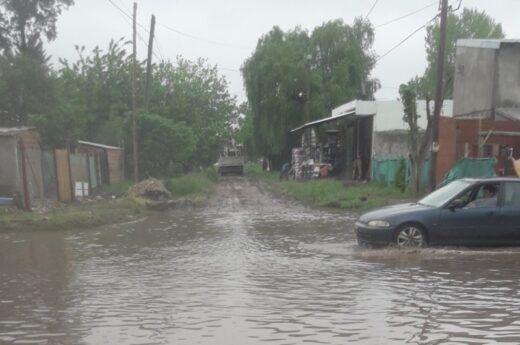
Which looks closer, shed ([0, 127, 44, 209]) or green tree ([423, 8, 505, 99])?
shed ([0, 127, 44, 209])

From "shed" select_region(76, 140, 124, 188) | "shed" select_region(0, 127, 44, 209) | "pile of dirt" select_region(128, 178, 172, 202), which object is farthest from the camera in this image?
"shed" select_region(76, 140, 124, 188)

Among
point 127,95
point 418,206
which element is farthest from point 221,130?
point 418,206

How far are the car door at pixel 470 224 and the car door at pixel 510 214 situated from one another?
12cm

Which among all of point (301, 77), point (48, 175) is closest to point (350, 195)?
point (48, 175)

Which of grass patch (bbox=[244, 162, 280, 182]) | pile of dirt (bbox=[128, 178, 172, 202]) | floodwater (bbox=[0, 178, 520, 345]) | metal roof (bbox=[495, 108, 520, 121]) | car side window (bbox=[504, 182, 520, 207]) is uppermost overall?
metal roof (bbox=[495, 108, 520, 121])

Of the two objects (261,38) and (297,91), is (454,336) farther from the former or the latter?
(261,38)

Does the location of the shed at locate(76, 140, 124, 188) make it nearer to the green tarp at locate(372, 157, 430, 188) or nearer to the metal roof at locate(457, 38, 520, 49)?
the green tarp at locate(372, 157, 430, 188)

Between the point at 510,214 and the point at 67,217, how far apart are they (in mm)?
11308

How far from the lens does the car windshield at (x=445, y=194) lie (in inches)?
472

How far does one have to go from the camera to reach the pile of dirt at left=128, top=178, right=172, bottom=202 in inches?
948

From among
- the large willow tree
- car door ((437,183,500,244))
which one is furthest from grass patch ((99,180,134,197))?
the large willow tree

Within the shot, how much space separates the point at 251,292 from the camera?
845cm

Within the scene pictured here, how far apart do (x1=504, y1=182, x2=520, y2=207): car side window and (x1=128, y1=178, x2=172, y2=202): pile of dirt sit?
14.6 metres

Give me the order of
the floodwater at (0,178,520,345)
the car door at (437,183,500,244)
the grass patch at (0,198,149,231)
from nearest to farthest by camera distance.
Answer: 1. the floodwater at (0,178,520,345)
2. the car door at (437,183,500,244)
3. the grass patch at (0,198,149,231)
